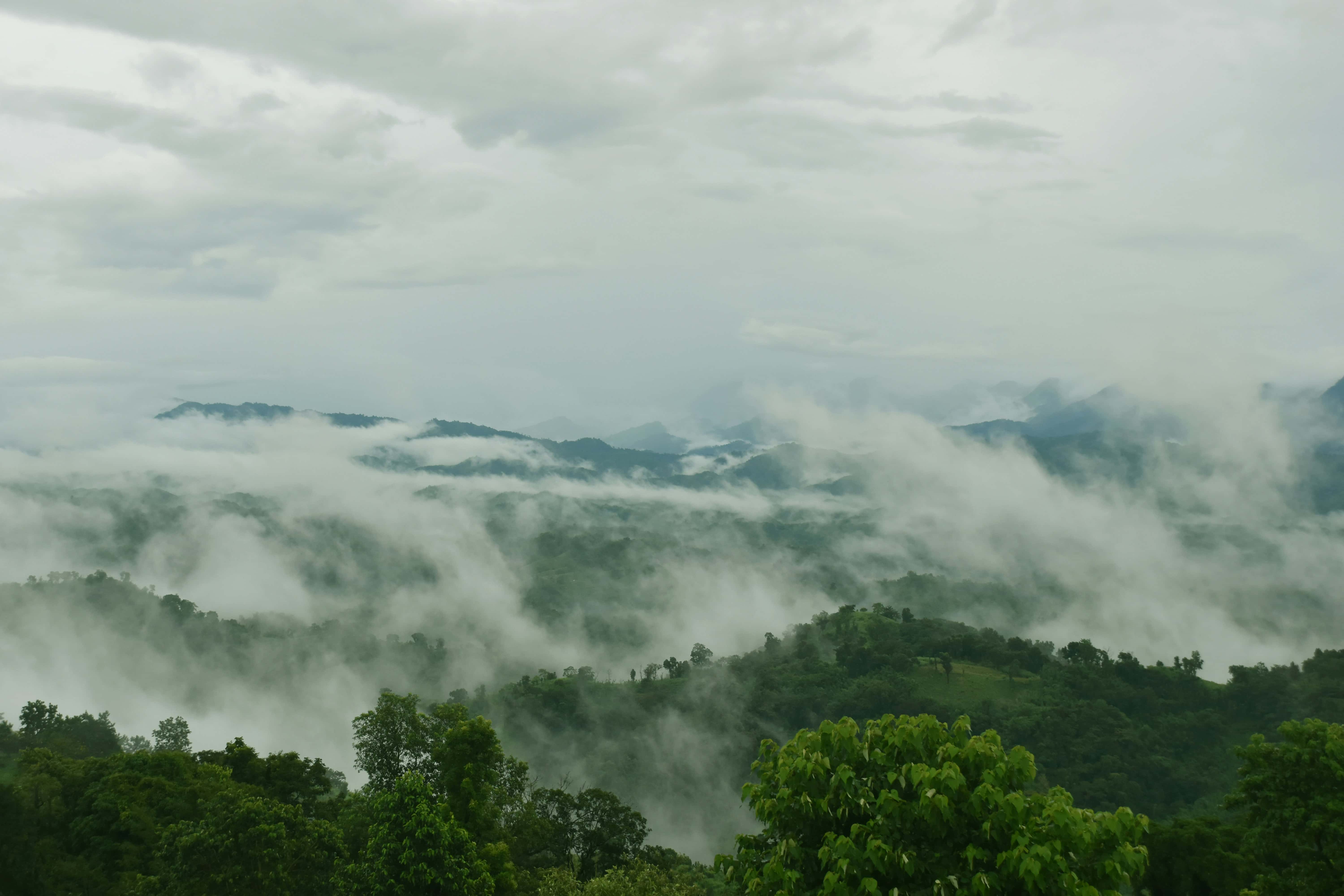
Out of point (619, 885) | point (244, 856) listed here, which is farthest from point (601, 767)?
point (244, 856)

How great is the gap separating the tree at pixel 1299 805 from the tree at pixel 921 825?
21.0 meters

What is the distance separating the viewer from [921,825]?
16344 mm

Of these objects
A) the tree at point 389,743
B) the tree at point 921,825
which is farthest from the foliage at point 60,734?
the tree at point 921,825

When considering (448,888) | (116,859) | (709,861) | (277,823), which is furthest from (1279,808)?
(709,861)

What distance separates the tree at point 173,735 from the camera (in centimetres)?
10231

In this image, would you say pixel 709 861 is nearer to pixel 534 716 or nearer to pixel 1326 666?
pixel 534 716

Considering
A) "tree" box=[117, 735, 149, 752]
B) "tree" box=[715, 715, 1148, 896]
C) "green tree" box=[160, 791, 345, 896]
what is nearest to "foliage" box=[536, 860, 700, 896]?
"green tree" box=[160, 791, 345, 896]

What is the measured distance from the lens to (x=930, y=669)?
617 ft

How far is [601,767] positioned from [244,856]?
141m

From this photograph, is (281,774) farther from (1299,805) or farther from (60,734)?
(60,734)

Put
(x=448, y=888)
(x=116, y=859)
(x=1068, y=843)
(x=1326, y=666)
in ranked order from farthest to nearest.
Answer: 1. (x=1326, y=666)
2. (x=116, y=859)
3. (x=448, y=888)
4. (x=1068, y=843)

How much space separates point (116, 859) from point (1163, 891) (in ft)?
202

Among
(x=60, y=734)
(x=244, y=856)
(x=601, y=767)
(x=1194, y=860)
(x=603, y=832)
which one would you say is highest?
(x=244, y=856)

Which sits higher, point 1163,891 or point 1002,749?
point 1002,749
